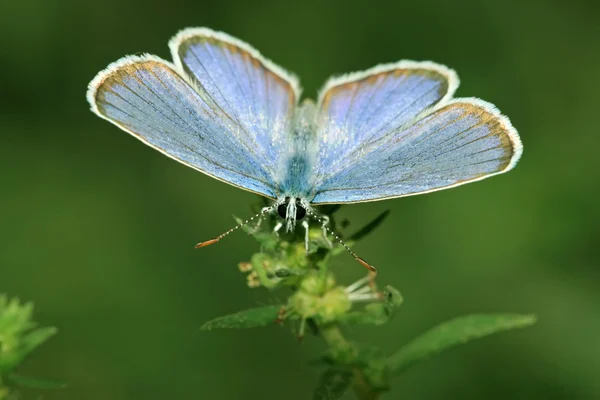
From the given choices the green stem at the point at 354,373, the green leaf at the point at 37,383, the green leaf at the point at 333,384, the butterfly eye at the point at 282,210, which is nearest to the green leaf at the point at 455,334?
the green stem at the point at 354,373

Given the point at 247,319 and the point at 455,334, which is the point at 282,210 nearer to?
the point at 247,319

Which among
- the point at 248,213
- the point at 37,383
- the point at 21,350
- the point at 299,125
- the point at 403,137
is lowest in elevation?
the point at 37,383

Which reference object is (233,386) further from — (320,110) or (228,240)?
(320,110)

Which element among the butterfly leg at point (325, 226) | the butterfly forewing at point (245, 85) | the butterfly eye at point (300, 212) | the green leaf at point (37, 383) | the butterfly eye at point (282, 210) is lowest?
the green leaf at point (37, 383)

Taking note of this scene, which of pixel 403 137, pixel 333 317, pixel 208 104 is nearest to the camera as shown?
pixel 333 317

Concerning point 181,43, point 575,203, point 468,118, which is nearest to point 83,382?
point 181,43

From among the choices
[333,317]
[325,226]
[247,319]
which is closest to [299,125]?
[325,226]

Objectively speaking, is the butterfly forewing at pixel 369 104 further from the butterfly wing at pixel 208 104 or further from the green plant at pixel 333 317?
the green plant at pixel 333 317
